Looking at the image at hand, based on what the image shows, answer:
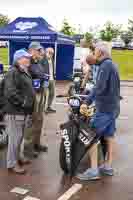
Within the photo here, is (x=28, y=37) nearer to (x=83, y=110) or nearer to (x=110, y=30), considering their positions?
(x=83, y=110)

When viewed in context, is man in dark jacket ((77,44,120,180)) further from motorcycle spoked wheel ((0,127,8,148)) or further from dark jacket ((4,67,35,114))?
motorcycle spoked wheel ((0,127,8,148))

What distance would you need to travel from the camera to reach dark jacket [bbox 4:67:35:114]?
5184 mm

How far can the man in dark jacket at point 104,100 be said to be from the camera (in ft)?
17.0

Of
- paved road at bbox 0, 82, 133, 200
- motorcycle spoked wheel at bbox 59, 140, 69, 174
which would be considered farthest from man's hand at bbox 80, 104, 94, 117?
paved road at bbox 0, 82, 133, 200

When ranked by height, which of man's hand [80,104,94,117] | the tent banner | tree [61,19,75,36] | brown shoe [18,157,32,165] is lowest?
brown shoe [18,157,32,165]

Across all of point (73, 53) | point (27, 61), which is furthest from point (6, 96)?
point (73, 53)

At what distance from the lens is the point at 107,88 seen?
206 inches

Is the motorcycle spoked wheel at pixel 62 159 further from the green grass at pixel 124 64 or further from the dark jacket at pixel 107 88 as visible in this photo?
the green grass at pixel 124 64

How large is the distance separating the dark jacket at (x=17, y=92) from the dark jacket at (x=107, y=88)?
906 millimetres

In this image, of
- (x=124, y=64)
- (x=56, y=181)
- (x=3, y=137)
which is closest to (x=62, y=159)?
(x=56, y=181)

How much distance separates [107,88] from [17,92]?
47.1 inches

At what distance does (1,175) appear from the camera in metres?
5.41

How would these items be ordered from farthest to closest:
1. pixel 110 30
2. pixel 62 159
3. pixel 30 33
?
pixel 110 30 → pixel 30 33 → pixel 62 159

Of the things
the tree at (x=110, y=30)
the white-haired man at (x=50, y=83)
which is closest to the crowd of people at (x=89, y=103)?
the white-haired man at (x=50, y=83)
